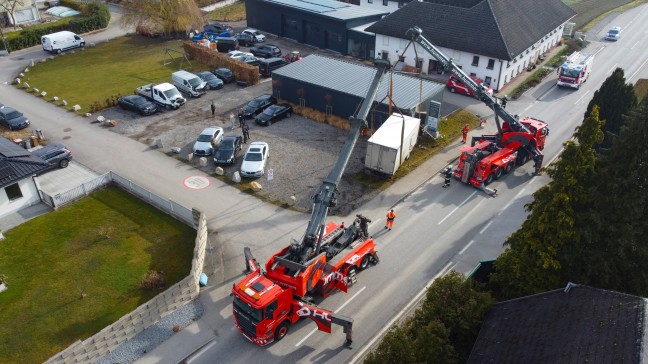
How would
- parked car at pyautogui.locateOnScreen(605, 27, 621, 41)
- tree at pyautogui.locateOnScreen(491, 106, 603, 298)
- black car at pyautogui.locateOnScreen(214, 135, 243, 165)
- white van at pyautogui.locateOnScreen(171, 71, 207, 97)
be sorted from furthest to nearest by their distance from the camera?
parked car at pyautogui.locateOnScreen(605, 27, 621, 41) → white van at pyautogui.locateOnScreen(171, 71, 207, 97) → black car at pyautogui.locateOnScreen(214, 135, 243, 165) → tree at pyautogui.locateOnScreen(491, 106, 603, 298)

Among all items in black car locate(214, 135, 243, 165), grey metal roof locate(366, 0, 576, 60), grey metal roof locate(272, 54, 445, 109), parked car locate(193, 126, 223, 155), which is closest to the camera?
black car locate(214, 135, 243, 165)

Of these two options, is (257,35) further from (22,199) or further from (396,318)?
(396,318)

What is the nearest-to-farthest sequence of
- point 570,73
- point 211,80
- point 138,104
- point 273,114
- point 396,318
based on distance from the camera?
point 396,318, point 273,114, point 138,104, point 570,73, point 211,80

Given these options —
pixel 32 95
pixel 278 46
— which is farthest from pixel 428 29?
pixel 32 95

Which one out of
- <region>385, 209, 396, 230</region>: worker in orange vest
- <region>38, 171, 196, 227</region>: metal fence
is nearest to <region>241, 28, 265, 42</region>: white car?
<region>38, 171, 196, 227</region>: metal fence

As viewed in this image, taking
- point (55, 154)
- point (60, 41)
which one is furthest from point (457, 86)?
point (60, 41)

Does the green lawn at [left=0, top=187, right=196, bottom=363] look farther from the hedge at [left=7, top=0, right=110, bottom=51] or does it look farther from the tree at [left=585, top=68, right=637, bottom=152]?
the hedge at [left=7, top=0, right=110, bottom=51]

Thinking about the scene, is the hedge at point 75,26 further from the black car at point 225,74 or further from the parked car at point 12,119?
the black car at point 225,74

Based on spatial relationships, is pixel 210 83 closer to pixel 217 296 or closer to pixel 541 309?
pixel 217 296
